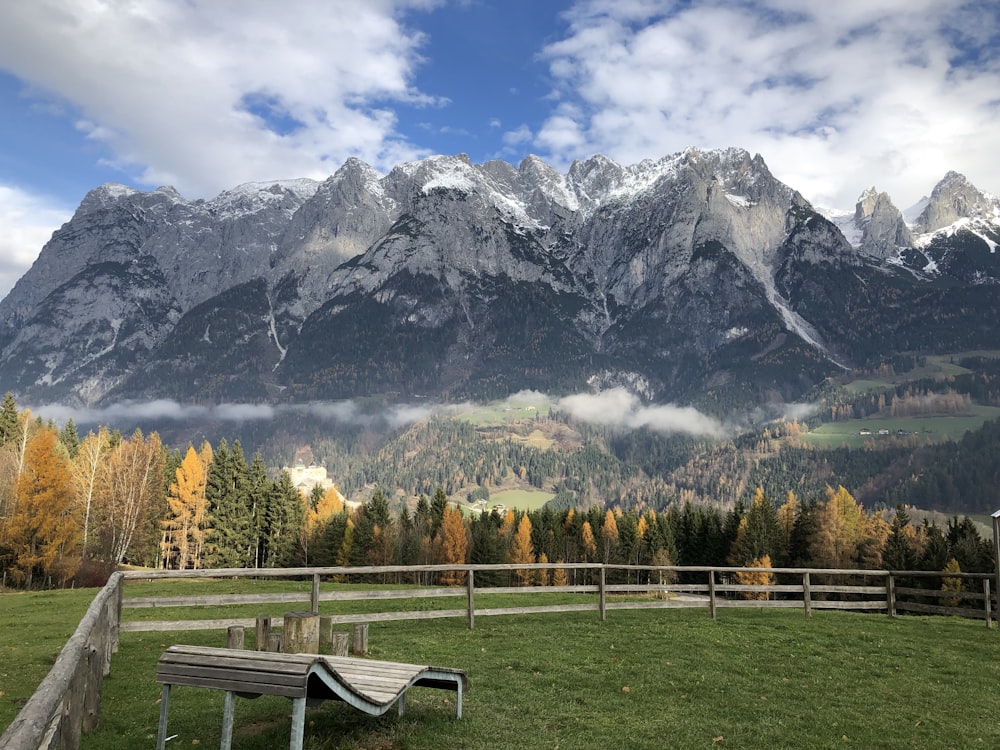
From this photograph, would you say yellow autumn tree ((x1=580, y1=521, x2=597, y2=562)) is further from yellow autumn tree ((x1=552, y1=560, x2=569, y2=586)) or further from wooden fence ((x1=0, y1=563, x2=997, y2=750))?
wooden fence ((x1=0, y1=563, x2=997, y2=750))

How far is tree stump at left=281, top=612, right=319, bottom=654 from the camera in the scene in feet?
40.2

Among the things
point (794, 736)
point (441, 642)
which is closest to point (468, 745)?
point (794, 736)

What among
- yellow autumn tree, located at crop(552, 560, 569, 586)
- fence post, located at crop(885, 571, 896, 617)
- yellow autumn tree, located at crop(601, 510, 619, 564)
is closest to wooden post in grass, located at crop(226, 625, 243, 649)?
fence post, located at crop(885, 571, 896, 617)

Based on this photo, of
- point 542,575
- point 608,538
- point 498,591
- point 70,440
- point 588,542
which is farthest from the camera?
point 608,538

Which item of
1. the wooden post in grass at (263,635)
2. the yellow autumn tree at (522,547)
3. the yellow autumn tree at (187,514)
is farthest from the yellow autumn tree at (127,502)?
the wooden post in grass at (263,635)

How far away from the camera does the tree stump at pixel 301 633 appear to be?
12.3 m

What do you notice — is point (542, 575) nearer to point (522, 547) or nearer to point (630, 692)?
point (522, 547)

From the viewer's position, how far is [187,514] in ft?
234

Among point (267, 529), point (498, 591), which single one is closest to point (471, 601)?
point (498, 591)

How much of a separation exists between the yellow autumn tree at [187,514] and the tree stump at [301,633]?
64.5m

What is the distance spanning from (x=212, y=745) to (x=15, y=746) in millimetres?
6639

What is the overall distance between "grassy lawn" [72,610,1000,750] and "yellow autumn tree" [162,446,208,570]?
56.8 metres

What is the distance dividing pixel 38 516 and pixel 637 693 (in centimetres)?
4832

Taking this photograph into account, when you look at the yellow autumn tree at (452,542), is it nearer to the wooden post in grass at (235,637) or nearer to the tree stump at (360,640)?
the tree stump at (360,640)
